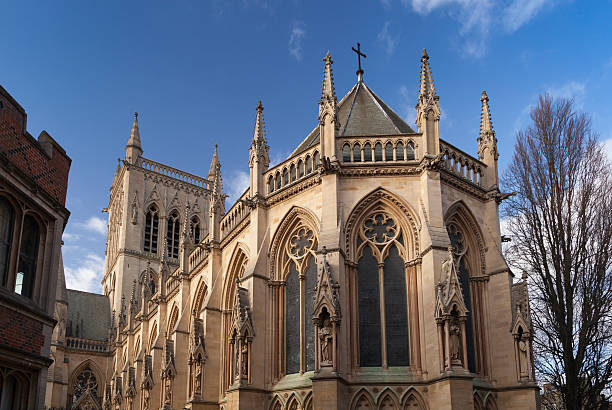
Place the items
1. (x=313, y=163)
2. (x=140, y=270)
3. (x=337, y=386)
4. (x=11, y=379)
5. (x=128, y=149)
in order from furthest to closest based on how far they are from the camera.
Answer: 1. (x=128, y=149)
2. (x=140, y=270)
3. (x=313, y=163)
4. (x=337, y=386)
5. (x=11, y=379)

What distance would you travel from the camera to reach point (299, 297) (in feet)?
70.8

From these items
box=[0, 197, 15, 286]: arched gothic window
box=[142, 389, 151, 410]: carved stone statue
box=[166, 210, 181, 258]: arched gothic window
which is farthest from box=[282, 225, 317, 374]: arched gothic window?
box=[166, 210, 181, 258]: arched gothic window

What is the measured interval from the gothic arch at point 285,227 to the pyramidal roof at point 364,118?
7.71ft

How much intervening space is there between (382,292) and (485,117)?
7989 millimetres

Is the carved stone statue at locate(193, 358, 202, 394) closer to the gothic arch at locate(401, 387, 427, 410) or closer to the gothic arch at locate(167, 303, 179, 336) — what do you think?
the gothic arch at locate(167, 303, 179, 336)

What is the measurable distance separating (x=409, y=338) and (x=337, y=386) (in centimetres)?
290

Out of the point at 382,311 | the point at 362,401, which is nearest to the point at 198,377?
the point at 362,401

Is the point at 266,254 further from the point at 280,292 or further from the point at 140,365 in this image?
the point at 140,365

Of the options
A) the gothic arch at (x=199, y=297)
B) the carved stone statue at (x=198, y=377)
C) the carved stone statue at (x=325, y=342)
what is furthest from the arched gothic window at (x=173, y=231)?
the carved stone statue at (x=325, y=342)

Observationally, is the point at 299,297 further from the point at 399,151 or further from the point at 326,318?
the point at 399,151

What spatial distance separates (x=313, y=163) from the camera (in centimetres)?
2219

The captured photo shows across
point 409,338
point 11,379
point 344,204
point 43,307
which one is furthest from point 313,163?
point 11,379

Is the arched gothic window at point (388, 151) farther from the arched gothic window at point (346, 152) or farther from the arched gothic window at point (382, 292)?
the arched gothic window at point (382, 292)

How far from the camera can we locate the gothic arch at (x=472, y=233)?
2131 cm
